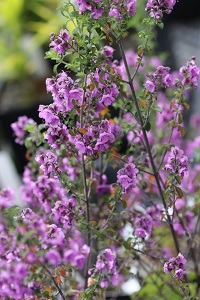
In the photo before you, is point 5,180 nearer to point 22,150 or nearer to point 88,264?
point 22,150

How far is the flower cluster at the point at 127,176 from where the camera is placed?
1.43m

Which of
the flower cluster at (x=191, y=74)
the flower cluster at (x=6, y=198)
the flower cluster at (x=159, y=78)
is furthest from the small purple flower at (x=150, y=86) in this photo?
the flower cluster at (x=6, y=198)

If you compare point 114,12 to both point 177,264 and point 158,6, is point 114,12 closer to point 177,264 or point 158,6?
point 158,6

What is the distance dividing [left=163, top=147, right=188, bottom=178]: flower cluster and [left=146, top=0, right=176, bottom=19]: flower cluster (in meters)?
0.30

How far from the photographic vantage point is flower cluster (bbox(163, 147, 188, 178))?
4.66ft

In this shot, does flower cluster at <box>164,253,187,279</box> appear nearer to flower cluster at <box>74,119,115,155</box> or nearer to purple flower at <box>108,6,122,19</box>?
flower cluster at <box>74,119,115,155</box>

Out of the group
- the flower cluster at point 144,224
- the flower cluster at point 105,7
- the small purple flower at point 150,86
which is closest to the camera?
the flower cluster at point 105,7

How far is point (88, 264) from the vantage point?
67.5 inches

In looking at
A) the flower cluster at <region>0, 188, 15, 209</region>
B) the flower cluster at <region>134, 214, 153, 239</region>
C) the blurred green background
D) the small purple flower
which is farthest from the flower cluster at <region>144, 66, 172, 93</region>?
the blurred green background

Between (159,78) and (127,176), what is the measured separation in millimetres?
256

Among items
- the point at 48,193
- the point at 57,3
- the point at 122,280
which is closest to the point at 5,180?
the point at 122,280

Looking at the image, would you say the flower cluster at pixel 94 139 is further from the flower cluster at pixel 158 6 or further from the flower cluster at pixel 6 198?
the flower cluster at pixel 6 198

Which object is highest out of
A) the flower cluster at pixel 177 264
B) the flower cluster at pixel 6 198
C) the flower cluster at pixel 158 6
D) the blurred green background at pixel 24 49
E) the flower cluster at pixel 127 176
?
the blurred green background at pixel 24 49

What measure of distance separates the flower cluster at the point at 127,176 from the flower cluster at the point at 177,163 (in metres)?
0.07
